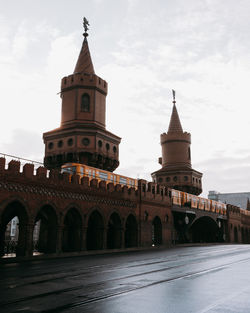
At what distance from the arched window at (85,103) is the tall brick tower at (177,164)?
22.9 meters

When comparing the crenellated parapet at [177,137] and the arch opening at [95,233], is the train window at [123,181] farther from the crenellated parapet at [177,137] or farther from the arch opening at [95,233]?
the crenellated parapet at [177,137]

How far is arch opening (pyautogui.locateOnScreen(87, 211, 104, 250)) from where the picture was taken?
27.8 metres

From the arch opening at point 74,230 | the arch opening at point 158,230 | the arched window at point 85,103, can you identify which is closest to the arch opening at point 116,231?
the arch opening at point 74,230

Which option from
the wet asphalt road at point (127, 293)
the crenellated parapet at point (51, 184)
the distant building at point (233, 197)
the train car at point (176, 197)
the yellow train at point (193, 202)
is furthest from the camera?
the distant building at point (233, 197)

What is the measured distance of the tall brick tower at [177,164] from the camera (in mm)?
54344

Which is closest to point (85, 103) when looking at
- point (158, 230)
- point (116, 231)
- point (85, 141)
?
point (85, 141)

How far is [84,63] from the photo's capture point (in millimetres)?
39875

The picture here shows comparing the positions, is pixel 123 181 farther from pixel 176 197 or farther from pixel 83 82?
pixel 83 82

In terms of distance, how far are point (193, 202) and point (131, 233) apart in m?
14.4

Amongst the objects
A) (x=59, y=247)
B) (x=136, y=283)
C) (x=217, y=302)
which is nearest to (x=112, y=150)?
(x=59, y=247)

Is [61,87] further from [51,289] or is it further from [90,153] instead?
[51,289]

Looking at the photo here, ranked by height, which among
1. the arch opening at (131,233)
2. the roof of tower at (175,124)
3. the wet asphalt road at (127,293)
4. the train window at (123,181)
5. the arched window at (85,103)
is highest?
the roof of tower at (175,124)

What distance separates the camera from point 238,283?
9.76 metres

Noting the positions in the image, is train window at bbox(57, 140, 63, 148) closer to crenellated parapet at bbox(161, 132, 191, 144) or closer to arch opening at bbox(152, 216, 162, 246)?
arch opening at bbox(152, 216, 162, 246)
